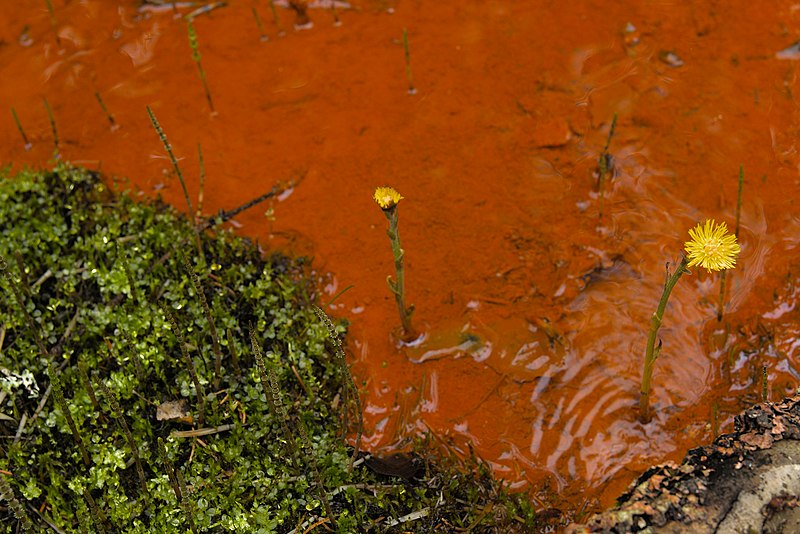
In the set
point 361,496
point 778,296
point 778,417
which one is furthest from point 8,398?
point 778,296

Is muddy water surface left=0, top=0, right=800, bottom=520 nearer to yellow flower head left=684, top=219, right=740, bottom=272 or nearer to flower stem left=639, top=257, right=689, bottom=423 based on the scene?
flower stem left=639, top=257, right=689, bottom=423

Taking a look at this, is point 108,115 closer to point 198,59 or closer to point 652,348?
point 198,59

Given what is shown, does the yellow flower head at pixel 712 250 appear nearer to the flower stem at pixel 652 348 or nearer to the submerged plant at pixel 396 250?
the flower stem at pixel 652 348

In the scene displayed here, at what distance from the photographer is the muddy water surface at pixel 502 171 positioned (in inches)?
129

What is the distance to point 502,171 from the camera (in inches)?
155

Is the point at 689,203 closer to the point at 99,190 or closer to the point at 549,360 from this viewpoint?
the point at 549,360

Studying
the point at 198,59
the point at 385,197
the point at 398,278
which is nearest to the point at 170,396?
the point at 398,278

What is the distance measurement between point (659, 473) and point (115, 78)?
12.4 feet

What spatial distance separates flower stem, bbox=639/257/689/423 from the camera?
2.58 meters

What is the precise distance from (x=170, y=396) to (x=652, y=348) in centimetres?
201

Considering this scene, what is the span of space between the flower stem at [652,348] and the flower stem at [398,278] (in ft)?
3.24

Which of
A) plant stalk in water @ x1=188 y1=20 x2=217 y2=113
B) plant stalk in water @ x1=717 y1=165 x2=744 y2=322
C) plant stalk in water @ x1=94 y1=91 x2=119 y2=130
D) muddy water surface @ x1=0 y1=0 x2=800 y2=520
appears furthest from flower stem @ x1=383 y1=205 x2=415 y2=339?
plant stalk in water @ x1=94 y1=91 x2=119 y2=130

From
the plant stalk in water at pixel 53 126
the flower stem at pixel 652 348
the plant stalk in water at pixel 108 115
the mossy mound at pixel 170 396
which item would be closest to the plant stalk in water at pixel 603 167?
the flower stem at pixel 652 348

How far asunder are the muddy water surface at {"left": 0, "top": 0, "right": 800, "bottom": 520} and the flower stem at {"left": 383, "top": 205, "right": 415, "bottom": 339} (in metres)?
0.14
